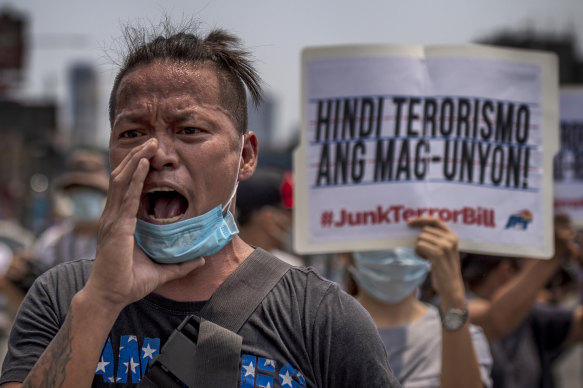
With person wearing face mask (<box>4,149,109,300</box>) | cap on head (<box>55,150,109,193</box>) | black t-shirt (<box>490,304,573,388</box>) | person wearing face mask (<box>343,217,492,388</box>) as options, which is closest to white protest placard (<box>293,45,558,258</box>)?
person wearing face mask (<box>343,217,492,388</box>)

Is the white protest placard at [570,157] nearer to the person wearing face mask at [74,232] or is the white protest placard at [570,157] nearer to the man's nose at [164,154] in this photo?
the person wearing face mask at [74,232]

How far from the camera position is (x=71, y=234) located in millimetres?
6328

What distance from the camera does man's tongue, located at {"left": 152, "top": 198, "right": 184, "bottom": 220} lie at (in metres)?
2.10

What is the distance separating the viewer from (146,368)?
1.97 meters

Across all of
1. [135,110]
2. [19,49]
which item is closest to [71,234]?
[135,110]

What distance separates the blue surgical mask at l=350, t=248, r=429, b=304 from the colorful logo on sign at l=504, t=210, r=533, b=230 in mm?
541

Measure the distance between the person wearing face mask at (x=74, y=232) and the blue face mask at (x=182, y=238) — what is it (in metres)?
3.27

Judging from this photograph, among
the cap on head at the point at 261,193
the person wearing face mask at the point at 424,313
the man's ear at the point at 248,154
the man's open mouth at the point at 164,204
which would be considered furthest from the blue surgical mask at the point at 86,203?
the man's open mouth at the point at 164,204

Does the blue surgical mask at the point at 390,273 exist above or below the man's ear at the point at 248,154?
below

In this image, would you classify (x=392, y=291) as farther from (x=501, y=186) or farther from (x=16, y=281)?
(x=16, y=281)

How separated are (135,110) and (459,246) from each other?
5.71 ft

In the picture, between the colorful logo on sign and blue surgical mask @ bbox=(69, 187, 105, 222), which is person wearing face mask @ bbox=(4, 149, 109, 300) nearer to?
blue surgical mask @ bbox=(69, 187, 105, 222)

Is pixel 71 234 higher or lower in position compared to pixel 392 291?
lower

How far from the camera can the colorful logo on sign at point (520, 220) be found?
3.38m
